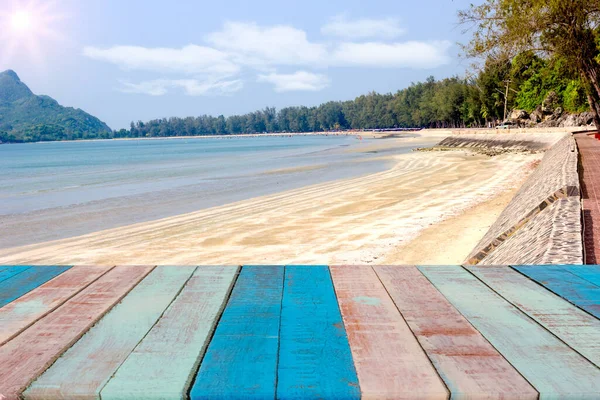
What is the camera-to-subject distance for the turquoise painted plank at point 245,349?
1.31m

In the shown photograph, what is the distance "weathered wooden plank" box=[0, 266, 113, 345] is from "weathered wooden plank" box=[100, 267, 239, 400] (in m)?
0.49

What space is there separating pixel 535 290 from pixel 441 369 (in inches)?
39.0

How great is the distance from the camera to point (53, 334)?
5.69ft

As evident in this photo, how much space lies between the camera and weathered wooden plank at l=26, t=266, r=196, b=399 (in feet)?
4.40

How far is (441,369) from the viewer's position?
1416mm

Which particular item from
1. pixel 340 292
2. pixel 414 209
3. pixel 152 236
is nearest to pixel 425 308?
pixel 340 292

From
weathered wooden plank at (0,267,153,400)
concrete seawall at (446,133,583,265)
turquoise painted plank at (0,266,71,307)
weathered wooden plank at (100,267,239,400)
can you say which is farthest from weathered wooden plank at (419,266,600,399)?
concrete seawall at (446,133,583,265)

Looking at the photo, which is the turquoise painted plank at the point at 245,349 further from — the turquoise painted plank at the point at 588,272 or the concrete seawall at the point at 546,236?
the concrete seawall at the point at 546,236

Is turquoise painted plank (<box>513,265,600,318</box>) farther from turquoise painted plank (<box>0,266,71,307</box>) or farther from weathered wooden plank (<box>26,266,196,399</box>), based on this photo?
turquoise painted plank (<box>0,266,71,307</box>)

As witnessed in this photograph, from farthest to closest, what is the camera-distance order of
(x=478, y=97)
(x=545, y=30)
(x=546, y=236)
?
(x=478, y=97) < (x=545, y=30) < (x=546, y=236)

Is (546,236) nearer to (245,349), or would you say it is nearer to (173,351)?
(245,349)

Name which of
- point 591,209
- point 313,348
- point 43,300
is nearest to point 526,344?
point 313,348

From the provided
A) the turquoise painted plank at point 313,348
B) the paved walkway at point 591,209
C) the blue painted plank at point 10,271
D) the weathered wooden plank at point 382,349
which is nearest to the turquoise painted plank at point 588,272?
the weathered wooden plank at point 382,349

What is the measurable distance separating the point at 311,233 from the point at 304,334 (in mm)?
9159
